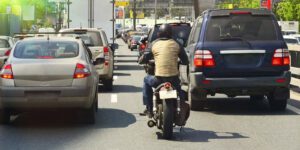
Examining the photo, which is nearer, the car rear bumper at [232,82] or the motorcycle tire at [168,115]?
the motorcycle tire at [168,115]

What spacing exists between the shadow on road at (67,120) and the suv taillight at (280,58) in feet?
9.31

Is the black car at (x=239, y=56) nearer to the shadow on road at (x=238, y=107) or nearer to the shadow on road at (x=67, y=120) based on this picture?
the shadow on road at (x=238, y=107)

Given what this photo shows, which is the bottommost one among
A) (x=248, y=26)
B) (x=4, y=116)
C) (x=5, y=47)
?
Answer: (x=4, y=116)

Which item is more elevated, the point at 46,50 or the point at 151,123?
the point at 46,50

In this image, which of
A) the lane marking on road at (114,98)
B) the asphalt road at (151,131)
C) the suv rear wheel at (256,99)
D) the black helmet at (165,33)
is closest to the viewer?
the asphalt road at (151,131)

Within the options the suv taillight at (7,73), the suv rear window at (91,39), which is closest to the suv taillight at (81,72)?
the suv taillight at (7,73)

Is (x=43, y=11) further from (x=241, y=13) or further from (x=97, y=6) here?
(x=241, y=13)

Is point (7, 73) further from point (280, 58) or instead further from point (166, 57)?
point (280, 58)

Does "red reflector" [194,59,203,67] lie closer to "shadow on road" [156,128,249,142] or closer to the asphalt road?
the asphalt road

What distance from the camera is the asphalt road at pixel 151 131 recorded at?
947 centimetres

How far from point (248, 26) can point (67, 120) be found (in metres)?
3.82


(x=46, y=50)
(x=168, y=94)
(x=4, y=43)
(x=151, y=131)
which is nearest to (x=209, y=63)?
(x=151, y=131)

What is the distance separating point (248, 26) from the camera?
1289cm

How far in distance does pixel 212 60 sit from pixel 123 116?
194 centimetres
